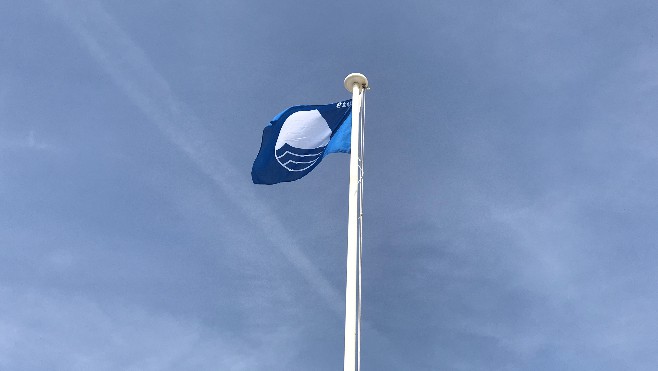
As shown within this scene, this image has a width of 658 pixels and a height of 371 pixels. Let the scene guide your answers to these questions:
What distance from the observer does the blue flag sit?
20750 mm

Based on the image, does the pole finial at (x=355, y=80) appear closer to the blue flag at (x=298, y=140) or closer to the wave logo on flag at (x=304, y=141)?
the blue flag at (x=298, y=140)

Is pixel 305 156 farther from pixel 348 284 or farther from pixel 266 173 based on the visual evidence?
pixel 348 284

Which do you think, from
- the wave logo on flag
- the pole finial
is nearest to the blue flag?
the wave logo on flag

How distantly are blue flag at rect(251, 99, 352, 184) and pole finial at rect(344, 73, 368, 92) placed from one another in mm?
1247

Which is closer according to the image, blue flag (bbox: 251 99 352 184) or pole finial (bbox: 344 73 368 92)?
pole finial (bbox: 344 73 368 92)

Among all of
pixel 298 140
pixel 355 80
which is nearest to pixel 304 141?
pixel 298 140

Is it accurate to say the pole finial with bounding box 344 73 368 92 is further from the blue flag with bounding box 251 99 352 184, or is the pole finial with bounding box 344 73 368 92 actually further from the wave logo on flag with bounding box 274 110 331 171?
the wave logo on flag with bounding box 274 110 331 171

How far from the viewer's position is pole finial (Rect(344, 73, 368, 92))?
1920cm

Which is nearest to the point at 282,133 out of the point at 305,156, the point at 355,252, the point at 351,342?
the point at 305,156

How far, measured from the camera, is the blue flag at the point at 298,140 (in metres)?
20.8

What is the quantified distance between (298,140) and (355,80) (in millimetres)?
2854

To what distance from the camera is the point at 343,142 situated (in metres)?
20.2

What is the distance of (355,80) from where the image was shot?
19266mm

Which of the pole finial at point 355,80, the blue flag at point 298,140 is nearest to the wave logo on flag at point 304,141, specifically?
the blue flag at point 298,140
